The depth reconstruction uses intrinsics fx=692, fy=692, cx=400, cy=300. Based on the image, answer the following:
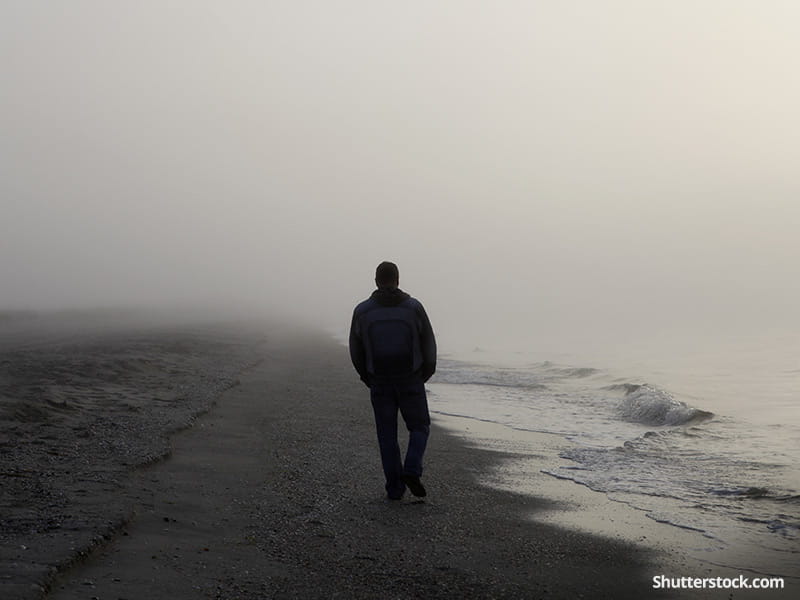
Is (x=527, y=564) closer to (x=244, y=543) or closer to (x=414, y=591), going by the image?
(x=414, y=591)

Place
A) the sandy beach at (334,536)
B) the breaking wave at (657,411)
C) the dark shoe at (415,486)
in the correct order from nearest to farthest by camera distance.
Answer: the sandy beach at (334,536), the dark shoe at (415,486), the breaking wave at (657,411)

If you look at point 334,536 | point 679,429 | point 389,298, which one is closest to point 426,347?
point 389,298

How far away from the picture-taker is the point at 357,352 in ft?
26.7

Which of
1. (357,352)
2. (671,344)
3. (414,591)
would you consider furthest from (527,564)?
(671,344)

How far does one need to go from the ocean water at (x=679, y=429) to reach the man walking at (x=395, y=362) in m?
2.81

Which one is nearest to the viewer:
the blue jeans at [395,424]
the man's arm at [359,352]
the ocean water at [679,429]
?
the ocean water at [679,429]

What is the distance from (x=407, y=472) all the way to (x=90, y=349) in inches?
748

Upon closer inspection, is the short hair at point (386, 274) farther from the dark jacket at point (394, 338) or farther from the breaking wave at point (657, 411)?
the breaking wave at point (657, 411)

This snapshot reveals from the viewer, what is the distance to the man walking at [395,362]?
796cm

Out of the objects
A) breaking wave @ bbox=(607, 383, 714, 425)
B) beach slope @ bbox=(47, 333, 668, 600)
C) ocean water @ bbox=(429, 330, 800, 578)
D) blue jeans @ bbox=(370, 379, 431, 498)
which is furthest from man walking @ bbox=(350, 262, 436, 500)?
breaking wave @ bbox=(607, 383, 714, 425)

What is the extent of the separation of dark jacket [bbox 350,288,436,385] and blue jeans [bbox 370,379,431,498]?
0.52ft

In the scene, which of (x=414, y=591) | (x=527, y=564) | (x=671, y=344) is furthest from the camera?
(x=671, y=344)

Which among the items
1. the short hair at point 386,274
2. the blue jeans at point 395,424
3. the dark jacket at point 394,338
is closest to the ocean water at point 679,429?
the blue jeans at point 395,424

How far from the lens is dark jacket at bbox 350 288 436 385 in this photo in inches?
313
